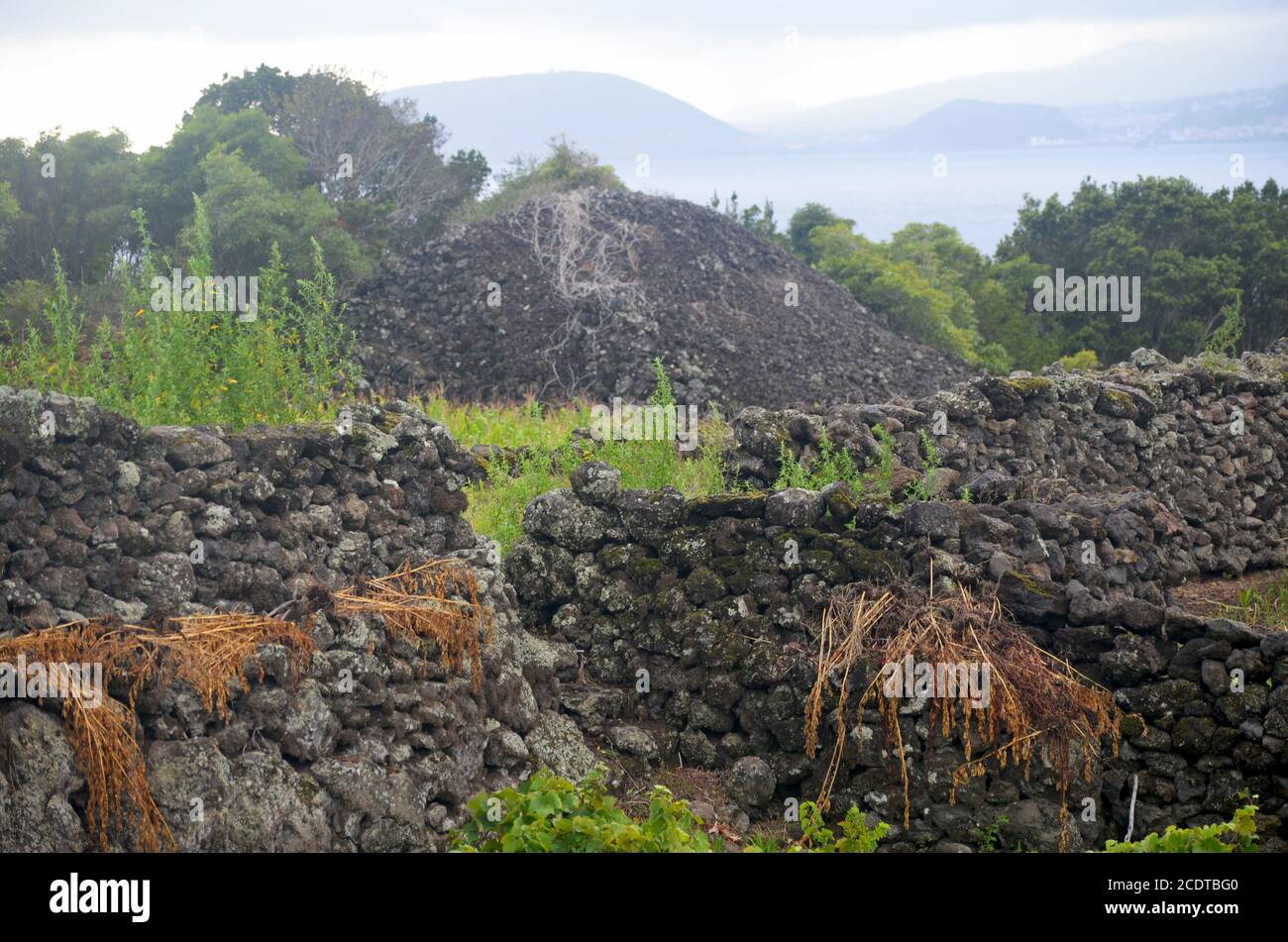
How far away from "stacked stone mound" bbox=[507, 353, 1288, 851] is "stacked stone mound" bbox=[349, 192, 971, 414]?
9.41 metres

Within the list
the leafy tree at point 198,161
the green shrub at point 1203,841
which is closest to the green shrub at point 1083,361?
the leafy tree at point 198,161

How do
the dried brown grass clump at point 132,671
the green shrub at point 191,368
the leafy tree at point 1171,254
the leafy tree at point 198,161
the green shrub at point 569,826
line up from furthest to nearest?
the leafy tree at point 1171,254
the leafy tree at point 198,161
the green shrub at point 191,368
the dried brown grass clump at point 132,671
the green shrub at point 569,826

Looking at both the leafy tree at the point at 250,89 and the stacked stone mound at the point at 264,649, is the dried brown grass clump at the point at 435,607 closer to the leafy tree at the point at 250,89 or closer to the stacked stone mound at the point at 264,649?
the stacked stone mound at the point at 264,649

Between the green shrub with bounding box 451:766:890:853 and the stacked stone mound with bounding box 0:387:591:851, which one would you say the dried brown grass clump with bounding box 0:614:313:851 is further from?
the green shrub with bounding box 451:766:890:853

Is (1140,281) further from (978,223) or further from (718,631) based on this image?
(978,223)

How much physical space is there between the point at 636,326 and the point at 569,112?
7126cm

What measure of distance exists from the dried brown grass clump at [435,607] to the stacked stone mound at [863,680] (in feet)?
3.52

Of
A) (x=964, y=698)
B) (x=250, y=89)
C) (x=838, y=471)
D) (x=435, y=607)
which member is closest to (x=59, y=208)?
(x=250, y=89)

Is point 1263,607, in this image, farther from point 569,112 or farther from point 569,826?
point 569,112

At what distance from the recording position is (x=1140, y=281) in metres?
24.7

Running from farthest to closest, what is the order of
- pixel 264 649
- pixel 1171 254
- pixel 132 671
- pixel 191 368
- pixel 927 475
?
pixel 1171 254
pixel 927 475
pixel 191 368
pixel 264 649
pixel 132 671

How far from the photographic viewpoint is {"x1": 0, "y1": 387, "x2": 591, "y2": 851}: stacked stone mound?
479 cm

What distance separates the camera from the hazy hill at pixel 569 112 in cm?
8219

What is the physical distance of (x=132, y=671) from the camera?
4.90m
